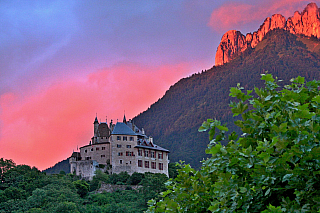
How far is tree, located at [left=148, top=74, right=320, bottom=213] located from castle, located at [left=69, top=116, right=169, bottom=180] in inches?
3146

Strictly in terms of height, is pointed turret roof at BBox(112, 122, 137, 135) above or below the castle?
above

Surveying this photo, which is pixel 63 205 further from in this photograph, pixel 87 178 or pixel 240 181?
pixel 240 181

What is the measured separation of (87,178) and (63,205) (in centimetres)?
2451

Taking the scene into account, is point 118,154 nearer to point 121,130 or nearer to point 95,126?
point 121,130

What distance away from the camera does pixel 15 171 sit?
269 feet

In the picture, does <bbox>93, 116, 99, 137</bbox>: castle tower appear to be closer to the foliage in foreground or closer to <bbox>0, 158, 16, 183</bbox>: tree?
the foliage in foreground

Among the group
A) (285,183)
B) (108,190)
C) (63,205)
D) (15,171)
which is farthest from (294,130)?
(15,171)

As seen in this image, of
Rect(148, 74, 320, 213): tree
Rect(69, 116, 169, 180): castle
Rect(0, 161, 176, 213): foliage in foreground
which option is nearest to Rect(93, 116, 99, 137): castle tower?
Rect(69, 116, 169, 180): castle

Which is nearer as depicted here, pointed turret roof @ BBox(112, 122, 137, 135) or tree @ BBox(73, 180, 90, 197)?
tree @ BBox(73, 180, 90, 197)

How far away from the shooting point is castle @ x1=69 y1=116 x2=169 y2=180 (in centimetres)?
8944

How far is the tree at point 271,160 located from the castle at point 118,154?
79912mm

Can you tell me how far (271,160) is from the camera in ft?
26.6

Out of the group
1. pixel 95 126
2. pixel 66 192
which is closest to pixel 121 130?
pixel 95 126

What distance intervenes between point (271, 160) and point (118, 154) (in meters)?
83.2
